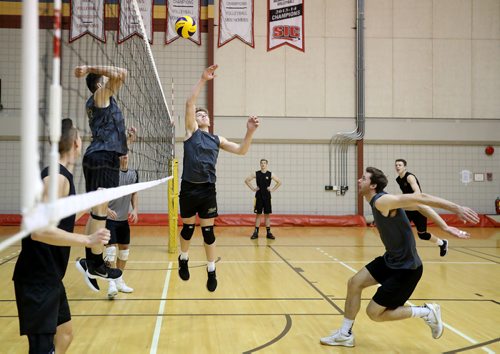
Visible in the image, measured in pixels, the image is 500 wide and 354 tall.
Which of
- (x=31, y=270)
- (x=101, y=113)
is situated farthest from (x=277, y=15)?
(x=31, y=270)

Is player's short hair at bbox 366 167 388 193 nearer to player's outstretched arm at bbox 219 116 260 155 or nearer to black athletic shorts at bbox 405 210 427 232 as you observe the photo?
player's outstretched arm at bbox 219 116 260 155

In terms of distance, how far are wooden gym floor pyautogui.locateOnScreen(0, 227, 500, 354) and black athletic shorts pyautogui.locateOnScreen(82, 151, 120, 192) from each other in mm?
1409

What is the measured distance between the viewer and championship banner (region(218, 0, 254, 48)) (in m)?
14.7

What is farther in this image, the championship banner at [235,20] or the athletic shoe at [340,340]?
the championship banner at [235,20]

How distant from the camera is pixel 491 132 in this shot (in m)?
15.1

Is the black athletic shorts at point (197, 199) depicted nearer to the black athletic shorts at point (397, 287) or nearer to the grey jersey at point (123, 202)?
the grey jersey at point (123, 202)

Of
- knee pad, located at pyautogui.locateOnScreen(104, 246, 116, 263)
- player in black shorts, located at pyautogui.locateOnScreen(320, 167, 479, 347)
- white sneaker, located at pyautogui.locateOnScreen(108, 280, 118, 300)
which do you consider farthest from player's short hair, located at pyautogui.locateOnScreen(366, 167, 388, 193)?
knee pad, located at pyautogui.locateOnScreen(104, 246, 116, 263)

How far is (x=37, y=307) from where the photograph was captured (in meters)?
2.74

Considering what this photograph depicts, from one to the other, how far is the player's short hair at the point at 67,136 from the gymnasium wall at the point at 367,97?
38.6ft

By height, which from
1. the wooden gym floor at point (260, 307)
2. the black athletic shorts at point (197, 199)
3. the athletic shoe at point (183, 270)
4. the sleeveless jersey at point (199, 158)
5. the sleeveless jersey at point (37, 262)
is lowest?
the wooden gym floor at point (260, 307)

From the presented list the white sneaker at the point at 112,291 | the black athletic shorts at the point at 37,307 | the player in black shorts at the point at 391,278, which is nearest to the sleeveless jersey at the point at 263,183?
the white sneaker at the point at 112,291

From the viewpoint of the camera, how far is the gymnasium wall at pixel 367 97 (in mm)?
14852

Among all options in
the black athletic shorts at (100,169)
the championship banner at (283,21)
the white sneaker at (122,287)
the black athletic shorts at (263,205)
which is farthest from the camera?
the championship banner at (283,21)

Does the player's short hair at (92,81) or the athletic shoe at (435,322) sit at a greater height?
the player's short hair at (92,81)
